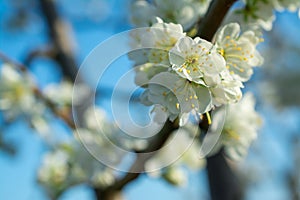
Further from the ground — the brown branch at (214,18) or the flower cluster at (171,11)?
the brown branch at (214,18)

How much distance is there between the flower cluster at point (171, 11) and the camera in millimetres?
959

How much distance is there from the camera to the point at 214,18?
33.1 inches

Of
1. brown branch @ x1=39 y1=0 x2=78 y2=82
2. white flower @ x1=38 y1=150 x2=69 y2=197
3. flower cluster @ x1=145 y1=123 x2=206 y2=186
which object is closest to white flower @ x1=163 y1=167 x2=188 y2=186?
flower cluster @ x1=145 y1=123 x2=206 y2=186

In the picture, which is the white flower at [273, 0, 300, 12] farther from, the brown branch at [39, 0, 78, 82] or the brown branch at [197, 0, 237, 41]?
the brown branch at [39, 0, 78, 82]

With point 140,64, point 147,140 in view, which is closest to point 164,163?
point 147,140

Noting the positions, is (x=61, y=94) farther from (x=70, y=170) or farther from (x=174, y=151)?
(x=174, y=151)

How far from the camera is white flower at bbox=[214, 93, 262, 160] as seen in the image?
44.9 inches

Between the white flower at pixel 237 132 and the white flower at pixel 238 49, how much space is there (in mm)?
235

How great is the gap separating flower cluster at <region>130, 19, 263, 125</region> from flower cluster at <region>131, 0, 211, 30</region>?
10 cm

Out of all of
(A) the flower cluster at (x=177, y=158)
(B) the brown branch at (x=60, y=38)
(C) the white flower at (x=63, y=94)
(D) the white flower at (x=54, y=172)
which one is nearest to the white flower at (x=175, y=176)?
(A) the flower cluster at (x=177, y=158)

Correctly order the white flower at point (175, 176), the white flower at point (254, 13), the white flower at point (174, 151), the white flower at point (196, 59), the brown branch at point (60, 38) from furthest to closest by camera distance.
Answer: the brown branch at point (60, 38) < the white flower at point (175, 176) < the white flower at point (174, 151) < the white flower at point (254, 13) < the white flower at point (196, 59)

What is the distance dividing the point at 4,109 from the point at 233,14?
1.17 metres

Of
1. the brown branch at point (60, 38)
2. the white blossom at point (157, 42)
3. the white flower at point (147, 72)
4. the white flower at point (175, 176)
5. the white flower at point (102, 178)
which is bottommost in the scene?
→ the brown branch at point (60, 38)

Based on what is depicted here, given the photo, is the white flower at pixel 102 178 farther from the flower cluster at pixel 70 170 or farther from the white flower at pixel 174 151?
the white flower at pixel 174 151
